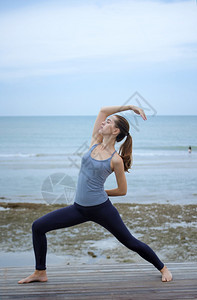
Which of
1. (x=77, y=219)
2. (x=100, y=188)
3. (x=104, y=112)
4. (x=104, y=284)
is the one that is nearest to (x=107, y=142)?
(x=104, y=112)

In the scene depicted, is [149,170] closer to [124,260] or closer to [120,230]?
[124,260]

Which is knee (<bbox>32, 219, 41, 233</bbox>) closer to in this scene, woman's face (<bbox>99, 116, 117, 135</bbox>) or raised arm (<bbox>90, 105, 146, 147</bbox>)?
raised arm (<bbox>90, 105, 146, 147</bbox>)

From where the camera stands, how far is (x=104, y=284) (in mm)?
3277

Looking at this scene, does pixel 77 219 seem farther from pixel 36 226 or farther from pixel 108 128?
pixel 108 128

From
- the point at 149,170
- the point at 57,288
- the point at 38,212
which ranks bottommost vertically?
the point at 149,170

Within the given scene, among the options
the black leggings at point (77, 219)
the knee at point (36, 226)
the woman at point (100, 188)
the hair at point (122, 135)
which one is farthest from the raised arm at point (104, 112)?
the knee at point (36, 226)

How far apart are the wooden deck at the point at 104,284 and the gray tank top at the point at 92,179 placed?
769 mm

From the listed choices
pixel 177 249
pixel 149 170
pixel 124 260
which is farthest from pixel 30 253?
pixel 149 170

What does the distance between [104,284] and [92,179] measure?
0.99m

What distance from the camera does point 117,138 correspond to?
3.13m

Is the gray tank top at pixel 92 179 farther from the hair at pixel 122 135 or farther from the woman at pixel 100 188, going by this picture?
the hair at pixel 122 135

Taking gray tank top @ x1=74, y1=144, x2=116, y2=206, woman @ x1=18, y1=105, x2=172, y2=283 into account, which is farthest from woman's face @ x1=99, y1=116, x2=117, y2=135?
gray tank top @ x1=74, y1=144, x2=116, y2=206

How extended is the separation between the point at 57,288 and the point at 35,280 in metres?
0.23

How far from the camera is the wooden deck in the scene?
305 centimetres
